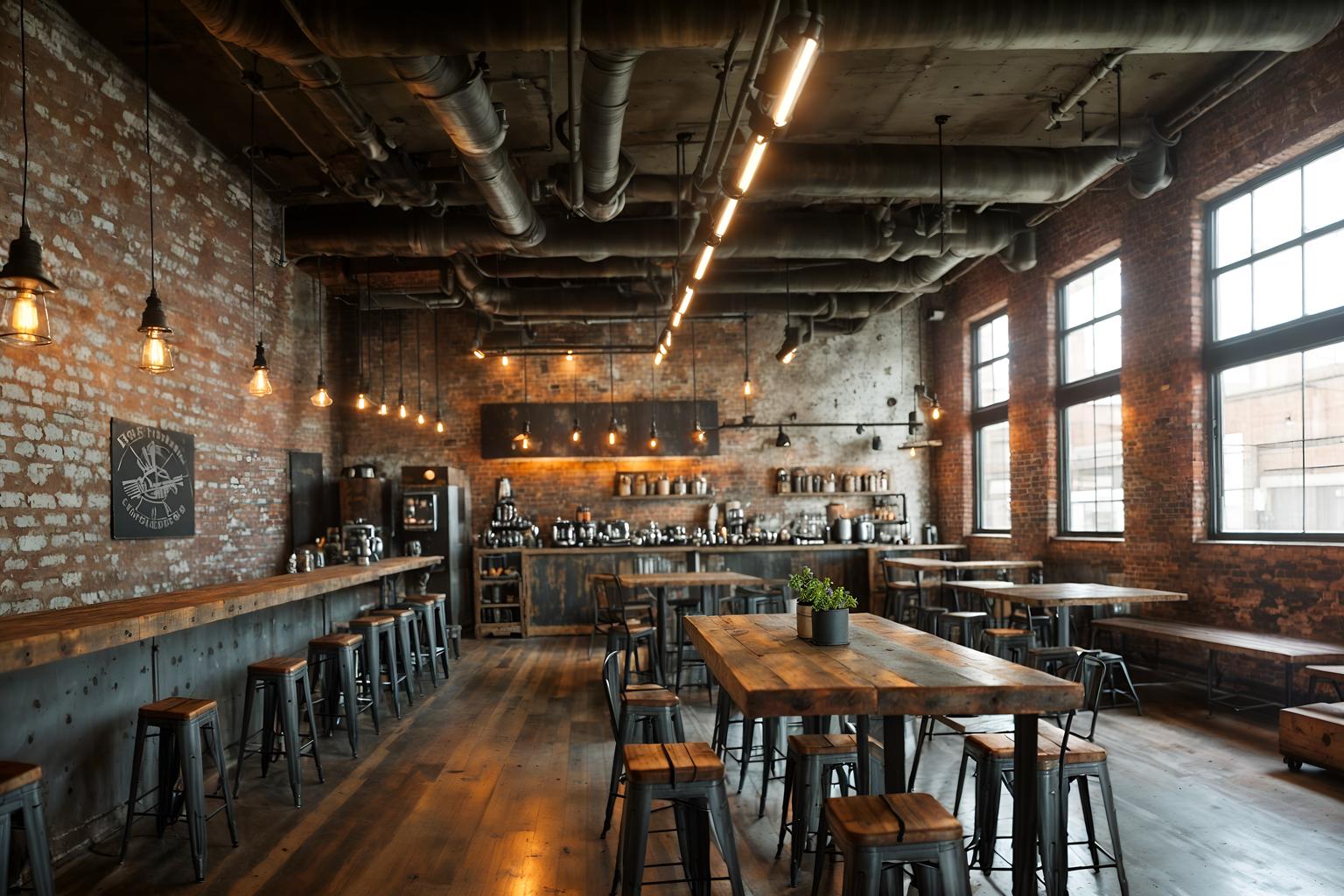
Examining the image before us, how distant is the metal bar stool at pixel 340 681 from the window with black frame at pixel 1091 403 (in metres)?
6.95

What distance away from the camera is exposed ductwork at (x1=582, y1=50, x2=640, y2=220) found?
4.65 metres

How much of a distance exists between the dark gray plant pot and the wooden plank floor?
936mm

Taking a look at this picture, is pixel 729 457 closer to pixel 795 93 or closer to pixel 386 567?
pixel 386 567

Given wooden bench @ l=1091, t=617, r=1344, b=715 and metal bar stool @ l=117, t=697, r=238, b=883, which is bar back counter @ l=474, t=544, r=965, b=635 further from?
metal bar stool @ l=117, t=697, r=238, b=883

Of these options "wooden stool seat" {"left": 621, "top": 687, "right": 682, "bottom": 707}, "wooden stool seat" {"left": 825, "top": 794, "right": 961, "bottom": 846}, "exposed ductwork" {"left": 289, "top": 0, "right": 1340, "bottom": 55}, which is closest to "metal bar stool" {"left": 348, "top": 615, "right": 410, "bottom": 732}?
"wooden stool seat" {"left": 621, "top": 687, "right": 682, "bottom": 707}

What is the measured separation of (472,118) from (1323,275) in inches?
239

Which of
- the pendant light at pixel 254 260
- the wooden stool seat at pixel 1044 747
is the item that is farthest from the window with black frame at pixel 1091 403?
the pendant light at pixel 254 260

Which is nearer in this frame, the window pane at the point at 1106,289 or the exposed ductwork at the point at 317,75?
the exposed ductwork at the point at 317,75

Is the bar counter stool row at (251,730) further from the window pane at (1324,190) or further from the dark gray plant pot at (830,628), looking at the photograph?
the window pane at (1324,190)

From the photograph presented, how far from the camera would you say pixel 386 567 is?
759 centimetres

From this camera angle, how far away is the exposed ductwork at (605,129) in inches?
183

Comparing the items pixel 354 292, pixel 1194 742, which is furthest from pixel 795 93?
pixel 354 292

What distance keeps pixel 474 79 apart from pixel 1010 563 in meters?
7.10

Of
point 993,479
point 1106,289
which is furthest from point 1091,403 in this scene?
point 993,479
